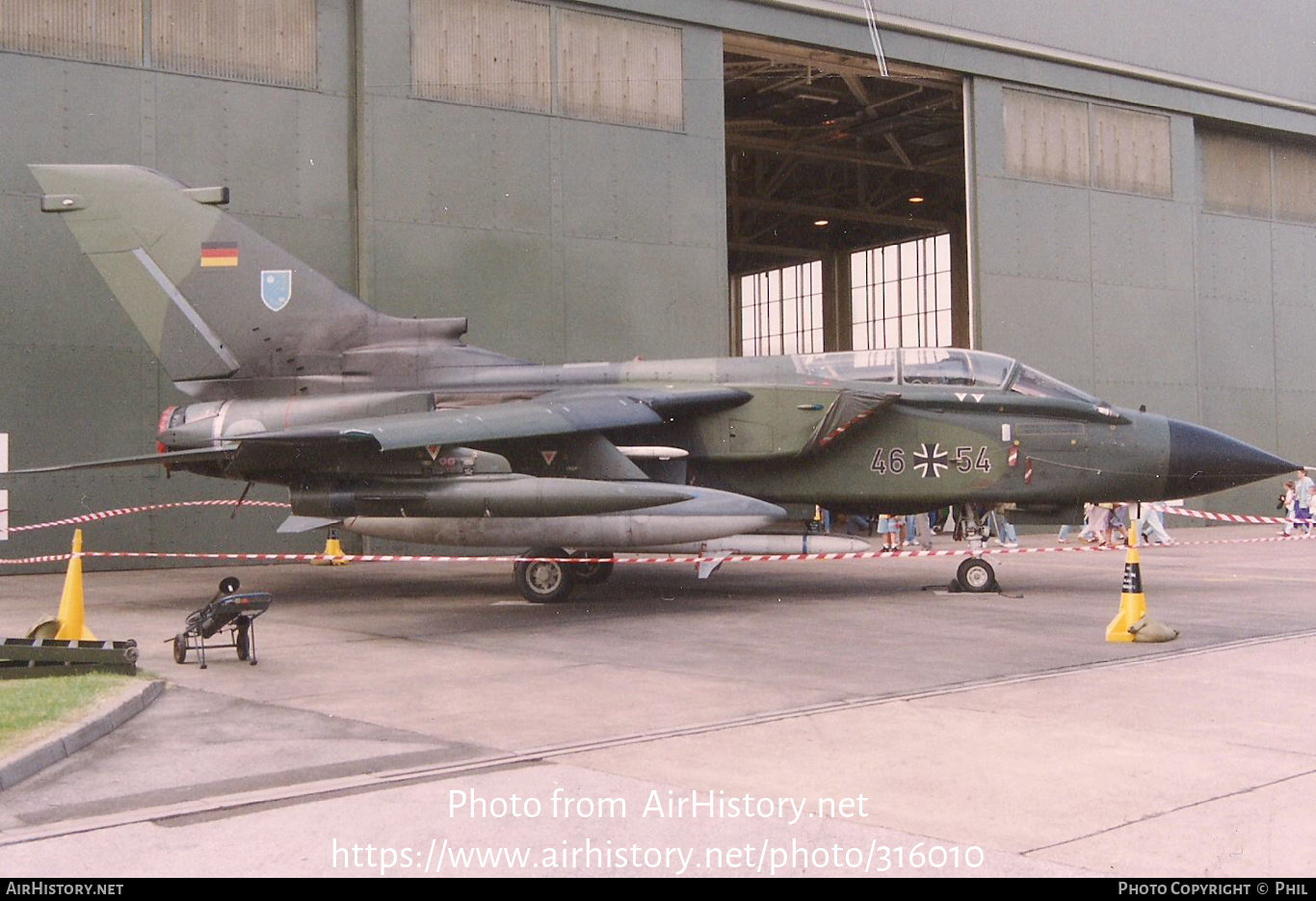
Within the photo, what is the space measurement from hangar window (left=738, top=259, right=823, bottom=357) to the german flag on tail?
34705 millimetres

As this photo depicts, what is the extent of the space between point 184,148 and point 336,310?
5986 mm

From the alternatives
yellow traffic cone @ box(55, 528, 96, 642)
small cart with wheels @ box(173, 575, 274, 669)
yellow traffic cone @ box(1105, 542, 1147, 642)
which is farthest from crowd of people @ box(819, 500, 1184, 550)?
yellow traffic cone @ box(55, 528, 96, 642)

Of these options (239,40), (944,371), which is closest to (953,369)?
(944,371)

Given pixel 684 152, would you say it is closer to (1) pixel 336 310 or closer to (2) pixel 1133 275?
(1) pixel 336 310

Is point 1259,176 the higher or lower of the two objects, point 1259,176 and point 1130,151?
the higher

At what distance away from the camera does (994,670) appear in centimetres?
798

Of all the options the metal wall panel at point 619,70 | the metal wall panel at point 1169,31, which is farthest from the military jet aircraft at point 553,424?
the metal wall panel at point 1169,31

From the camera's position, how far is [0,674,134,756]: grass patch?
5.65m

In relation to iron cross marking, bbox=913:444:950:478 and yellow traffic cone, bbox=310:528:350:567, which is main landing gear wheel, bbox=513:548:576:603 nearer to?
iron cross marking, bbox=913:444:950:478

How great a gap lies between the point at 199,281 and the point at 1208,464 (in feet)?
37.3

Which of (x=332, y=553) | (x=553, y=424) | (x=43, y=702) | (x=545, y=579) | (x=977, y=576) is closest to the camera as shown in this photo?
(x=43, y=702)

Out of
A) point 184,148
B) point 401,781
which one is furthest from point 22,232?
point 401,781

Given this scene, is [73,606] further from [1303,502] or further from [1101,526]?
[1303,502]

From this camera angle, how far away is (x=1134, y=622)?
9.23 m
